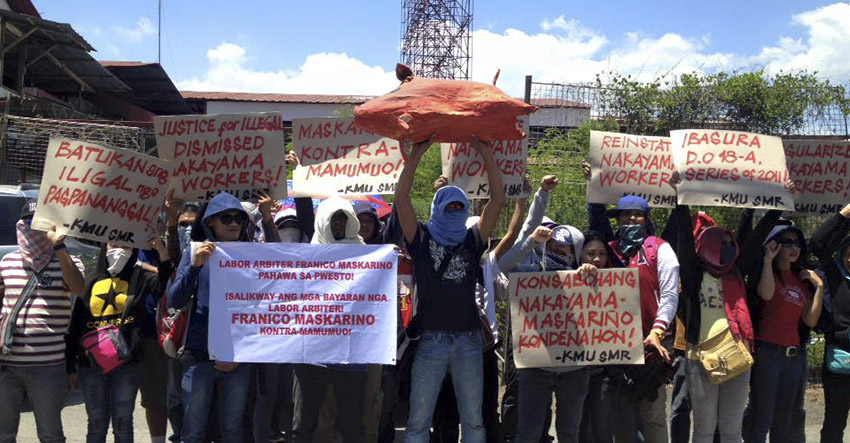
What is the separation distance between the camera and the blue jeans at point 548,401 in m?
4.98

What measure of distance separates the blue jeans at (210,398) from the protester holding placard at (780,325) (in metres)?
3.52

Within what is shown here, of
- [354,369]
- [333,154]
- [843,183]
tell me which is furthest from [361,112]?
[843,183]

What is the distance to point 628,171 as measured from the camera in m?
5.75

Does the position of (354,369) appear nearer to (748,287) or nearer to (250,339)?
(250,339)

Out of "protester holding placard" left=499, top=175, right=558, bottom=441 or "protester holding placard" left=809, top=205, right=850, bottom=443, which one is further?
"protester holding placard" left=809, top=205, right=850, bottom=443

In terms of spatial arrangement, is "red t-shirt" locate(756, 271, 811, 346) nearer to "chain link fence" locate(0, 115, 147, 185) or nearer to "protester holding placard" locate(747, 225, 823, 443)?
"protester holding placard" locate(747, 225, 823, 443)

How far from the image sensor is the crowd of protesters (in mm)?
4734

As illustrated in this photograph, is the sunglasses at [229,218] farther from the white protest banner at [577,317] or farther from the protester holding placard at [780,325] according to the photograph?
the protester holding placard at [780,325]

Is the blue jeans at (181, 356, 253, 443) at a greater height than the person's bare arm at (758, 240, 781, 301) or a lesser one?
lesser

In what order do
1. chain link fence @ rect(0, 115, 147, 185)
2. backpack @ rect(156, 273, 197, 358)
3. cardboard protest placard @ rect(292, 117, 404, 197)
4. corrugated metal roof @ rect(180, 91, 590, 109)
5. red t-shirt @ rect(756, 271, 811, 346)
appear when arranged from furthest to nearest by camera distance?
corrugated metal roof @ rect(180, 91, 590, 109)
chain link fence @ rect(0, 115, 147, 185)
cardboard protest placard @ rect(292, 117, 404, 197)
red t-shirt @ rect(756, 271, 811, 346)
backpack @ rect(156, 273, 197, 358)

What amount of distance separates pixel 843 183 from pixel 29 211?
19.5 feet

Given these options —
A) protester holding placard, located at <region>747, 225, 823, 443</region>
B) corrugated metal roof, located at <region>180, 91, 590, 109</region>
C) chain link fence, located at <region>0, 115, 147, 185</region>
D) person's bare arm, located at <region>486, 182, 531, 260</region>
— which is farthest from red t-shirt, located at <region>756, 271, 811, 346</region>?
corrugated metal roof, located at <region>180, 91, 590, 109</region>

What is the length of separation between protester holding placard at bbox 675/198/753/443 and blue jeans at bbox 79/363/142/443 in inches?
150

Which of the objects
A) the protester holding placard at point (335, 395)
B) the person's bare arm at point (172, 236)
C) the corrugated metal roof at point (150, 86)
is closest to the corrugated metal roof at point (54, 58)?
the corrugated metal roof at point (150, 86)
